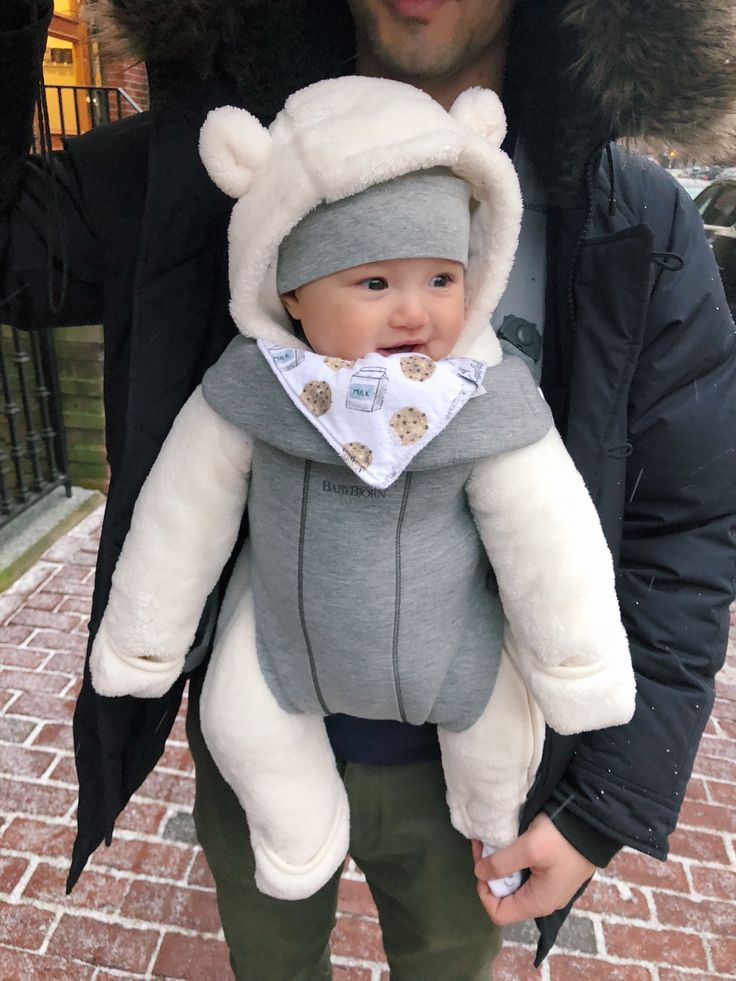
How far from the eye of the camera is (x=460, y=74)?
1251mm

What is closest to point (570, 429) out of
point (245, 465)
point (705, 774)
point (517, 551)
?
point (517, 551)

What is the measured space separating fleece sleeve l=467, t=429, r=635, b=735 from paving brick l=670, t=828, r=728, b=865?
2.05m

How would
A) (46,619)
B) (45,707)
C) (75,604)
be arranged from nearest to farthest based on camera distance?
(45,707) → (46,619) → (75,604)

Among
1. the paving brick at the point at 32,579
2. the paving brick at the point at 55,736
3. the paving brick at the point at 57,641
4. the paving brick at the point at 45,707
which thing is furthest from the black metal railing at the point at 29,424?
the paving brick at the point at 55,736

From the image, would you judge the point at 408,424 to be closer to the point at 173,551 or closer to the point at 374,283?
the point at 374,283

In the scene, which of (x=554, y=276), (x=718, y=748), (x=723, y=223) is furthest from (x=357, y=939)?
(x=723, y=223)

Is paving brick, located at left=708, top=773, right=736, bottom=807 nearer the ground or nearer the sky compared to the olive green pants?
nearer the ground

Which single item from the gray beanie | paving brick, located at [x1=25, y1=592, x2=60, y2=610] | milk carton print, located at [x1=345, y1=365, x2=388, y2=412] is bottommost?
paving brick, located at [x1=25, y1=592, x2=60, y2=610]

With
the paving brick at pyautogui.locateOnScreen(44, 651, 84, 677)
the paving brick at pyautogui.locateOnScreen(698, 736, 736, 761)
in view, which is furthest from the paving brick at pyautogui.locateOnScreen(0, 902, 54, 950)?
the paving brick at pyautogui.locateOnScreen(698, 736, 736, 761)

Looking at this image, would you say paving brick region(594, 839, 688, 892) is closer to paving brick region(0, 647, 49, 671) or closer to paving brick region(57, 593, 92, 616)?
paving brick region(0, 647, 49, 671)

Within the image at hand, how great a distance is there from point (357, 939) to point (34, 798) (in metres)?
1.30

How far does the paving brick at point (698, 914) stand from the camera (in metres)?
2.54

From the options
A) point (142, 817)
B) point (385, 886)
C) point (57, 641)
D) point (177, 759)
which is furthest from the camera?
point (57, 641)

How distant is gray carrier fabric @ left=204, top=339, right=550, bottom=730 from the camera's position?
3.48 ft
